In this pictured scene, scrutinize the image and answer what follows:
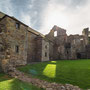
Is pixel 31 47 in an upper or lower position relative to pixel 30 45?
lower

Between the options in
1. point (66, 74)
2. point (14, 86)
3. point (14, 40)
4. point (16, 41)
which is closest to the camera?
point (14, 86)

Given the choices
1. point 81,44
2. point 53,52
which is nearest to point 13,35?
point 53,52

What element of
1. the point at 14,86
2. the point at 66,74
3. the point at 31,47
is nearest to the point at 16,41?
the point at 31,47

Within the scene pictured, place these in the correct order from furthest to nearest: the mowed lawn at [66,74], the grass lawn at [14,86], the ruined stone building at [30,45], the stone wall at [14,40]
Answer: the stone wall at [14,40], the ruined stone building at [30,45], the mowed lawn at [66,74], the grass lawn at [14,86]

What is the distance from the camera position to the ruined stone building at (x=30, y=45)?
31.4 ft

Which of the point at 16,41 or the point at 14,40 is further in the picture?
the point at 16,41

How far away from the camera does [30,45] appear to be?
1953cm

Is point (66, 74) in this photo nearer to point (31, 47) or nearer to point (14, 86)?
point (14, 86)

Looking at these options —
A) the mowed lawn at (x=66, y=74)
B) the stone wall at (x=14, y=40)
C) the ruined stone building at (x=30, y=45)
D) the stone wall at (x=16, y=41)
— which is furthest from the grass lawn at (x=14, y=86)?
the stone wall at (x=16, y=41)

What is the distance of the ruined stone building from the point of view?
376 inches

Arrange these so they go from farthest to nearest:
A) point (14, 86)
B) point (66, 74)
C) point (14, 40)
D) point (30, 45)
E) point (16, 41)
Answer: point (30, 45) < point (16, 41) < point (14, 40) < point (66, 74) < point (14, 86)

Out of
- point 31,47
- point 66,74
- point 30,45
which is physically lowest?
point 66,74

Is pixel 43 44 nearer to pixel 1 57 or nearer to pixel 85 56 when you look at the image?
pixel 1 57

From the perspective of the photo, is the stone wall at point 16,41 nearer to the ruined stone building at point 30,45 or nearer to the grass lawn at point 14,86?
the ruined stone building at point 30,45
